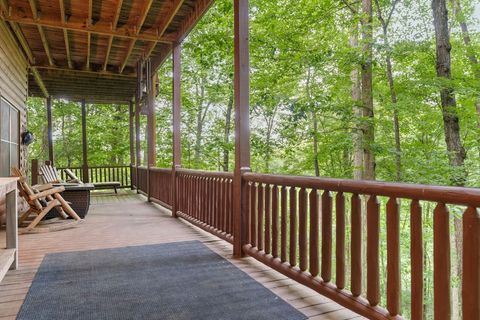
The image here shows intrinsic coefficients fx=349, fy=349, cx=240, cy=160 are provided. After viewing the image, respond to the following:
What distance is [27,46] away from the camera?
282 inches

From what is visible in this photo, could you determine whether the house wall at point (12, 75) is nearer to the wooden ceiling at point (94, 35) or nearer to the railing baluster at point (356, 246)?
the wooden ceiling at point (94, 35)

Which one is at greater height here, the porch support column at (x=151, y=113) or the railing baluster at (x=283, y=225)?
the porch support column at (x=151, y=113)

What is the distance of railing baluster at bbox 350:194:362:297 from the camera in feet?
7.07

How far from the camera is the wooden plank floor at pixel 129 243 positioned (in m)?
2.39

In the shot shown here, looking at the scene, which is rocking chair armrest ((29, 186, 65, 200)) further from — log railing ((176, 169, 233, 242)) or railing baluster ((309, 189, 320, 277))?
railing baluster ((309, 189, 320, 277))

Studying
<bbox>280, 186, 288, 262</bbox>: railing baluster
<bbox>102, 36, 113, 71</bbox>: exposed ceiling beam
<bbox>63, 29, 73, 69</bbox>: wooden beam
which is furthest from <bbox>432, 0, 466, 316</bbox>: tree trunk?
<bbox>63, 29, 73, 69</bbox>: wooden beam

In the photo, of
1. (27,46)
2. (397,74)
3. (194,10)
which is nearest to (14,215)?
(194,10)

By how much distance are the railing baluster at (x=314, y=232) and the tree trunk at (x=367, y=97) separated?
16.7 ft

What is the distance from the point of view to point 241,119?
3557 millimetres

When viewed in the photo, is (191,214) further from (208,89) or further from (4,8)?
(208,89)

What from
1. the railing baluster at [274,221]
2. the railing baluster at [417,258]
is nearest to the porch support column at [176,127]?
the railing baluster at [274,221]

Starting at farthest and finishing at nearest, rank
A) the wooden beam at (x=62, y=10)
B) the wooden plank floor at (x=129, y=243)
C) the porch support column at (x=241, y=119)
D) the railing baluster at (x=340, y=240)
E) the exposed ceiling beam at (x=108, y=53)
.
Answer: the exposed ceiling beam at (x=108, y=53) < the wooden beam at (x=62, y=10) < the porch support column at (x=241, y=119) < the wooden plank floor at (x=129, y=243) < the railing baluster at (x=340, y=240)

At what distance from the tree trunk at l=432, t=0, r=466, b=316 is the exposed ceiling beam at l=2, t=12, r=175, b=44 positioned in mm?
4913

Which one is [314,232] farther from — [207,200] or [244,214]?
[207,200]
